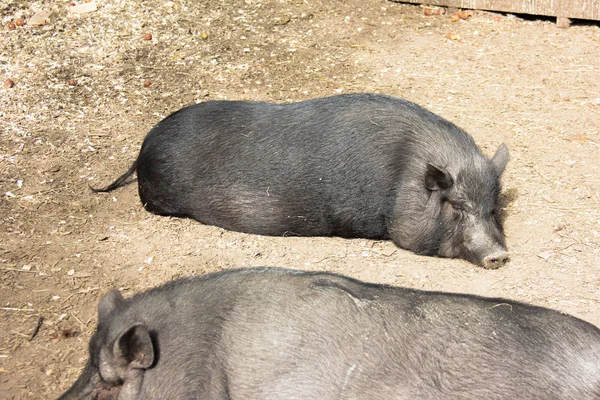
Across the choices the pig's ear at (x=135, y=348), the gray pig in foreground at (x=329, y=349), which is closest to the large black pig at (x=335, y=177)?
A: the gray pig in foreground at (x=329, y=349)

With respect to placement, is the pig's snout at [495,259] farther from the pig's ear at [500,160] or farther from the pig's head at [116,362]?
the pig's head at [116,362]

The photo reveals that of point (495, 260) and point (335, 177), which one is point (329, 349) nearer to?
point (495, 260)

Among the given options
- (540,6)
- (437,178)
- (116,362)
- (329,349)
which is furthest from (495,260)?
(540,6)

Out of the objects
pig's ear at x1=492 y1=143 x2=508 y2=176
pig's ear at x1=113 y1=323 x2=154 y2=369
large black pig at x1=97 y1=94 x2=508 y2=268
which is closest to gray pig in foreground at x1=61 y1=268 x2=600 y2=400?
pig's ear at x1=113 y1=323 x2=154 y2=369

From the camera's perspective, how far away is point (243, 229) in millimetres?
5918

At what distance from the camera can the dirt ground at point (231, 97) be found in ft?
17.1

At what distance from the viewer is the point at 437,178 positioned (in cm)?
564

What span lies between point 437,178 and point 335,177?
82cm

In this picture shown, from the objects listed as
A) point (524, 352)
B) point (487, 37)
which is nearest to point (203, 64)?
point (487, 37)

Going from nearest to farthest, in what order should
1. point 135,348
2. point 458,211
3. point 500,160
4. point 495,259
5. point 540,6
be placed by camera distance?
point 135,348 < point 495,259 < point 458,211 < point 500,160 < point 540,6

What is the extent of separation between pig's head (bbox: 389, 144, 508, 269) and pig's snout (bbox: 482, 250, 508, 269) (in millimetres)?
61

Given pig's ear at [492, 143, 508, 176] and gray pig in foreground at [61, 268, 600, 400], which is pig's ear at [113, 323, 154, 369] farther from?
pig's ear at [492, 143, 508, 176]

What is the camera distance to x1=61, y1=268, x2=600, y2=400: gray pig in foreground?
343 centimetres

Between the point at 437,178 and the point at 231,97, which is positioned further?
the point at 231,97
